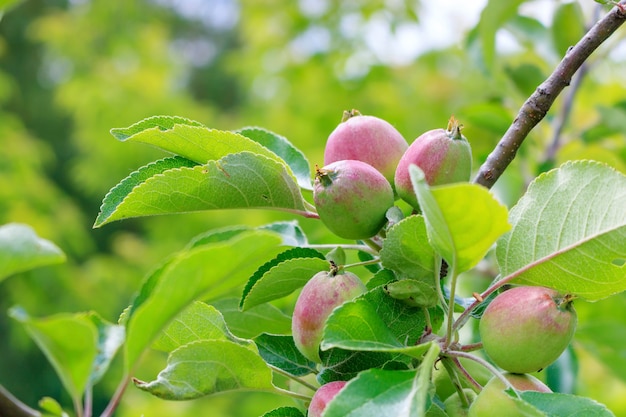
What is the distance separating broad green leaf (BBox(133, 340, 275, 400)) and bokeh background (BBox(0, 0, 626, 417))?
1.93ft

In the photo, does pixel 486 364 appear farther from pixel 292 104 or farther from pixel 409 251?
pixel 292 104

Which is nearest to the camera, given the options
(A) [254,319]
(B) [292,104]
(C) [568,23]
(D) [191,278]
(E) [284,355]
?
(D) [191,278]

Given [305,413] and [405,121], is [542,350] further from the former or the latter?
[405,121]

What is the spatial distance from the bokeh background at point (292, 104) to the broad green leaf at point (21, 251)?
2.02ft

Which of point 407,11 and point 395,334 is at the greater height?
point 407,11

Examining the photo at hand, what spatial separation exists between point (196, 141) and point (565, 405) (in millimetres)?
386

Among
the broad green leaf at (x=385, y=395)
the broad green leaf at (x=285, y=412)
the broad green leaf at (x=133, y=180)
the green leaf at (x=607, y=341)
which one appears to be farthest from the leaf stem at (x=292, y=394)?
the green leaf at (x=607, y=341)

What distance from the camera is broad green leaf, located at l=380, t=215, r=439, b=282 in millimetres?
557

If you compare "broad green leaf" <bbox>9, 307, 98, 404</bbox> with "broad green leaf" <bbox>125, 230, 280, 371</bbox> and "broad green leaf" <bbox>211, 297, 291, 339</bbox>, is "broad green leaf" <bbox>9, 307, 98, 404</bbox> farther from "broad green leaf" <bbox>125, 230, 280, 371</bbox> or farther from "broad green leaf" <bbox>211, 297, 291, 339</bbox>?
"broad green leaf" <bbox>211, 297, 291, 339</bbox>

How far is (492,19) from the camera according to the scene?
1.26 metres

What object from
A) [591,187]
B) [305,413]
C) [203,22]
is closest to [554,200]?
[591,187]

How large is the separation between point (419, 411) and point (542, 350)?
5.1 inches

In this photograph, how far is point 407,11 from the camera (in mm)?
2820

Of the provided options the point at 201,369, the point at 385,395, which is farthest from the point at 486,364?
the point at 201,369
